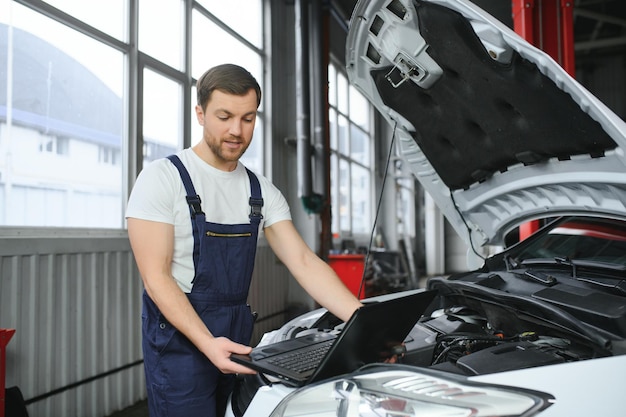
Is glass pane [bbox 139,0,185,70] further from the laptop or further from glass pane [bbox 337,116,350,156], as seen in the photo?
glass pane [bbox 337,116,350,156]

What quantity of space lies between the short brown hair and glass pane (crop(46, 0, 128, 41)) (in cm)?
192

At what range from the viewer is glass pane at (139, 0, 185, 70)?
3408 mm

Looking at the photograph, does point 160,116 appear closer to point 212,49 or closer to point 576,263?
point 212,49

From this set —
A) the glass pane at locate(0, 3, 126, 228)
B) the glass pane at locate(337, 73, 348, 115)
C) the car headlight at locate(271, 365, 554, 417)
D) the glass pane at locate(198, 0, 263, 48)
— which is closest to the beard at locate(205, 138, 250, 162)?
the car headlight at locate(271, 365, 554, 417)

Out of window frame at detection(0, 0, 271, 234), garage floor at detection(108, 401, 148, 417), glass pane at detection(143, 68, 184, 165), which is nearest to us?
window frame at detection(0, 0, 271, 234)

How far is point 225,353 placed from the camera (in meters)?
1.06

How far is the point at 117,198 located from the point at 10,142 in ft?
2.56

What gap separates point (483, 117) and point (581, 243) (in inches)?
22.5

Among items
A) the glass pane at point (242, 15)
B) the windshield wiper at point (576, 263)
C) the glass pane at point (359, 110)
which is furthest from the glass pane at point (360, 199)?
the windshield wiper at point (576, 263)

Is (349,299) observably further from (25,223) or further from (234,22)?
(234,22)

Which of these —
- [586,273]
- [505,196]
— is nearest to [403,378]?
[586,273]

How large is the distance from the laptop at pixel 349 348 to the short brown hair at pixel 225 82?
65 cm

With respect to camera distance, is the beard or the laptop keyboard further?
the beard

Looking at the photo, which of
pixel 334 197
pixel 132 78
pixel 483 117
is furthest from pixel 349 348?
pixel 334 197
